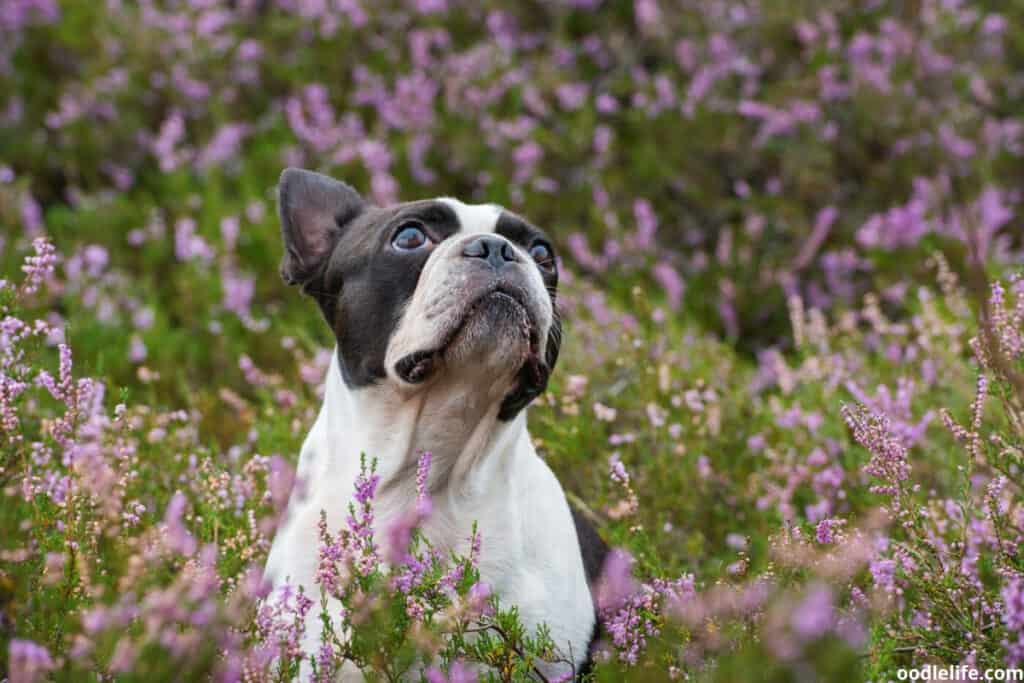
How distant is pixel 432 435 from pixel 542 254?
0.73 meters

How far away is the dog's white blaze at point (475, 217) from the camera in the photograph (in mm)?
3203

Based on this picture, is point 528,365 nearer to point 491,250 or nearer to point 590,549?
point 491,250

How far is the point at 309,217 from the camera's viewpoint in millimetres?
3502

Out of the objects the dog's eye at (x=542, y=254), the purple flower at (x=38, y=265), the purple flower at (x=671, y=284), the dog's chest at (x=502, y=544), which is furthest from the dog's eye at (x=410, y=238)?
the purple flower at (x=671, y=284)

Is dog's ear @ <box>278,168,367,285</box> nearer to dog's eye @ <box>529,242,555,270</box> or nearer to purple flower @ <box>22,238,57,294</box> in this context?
dog's eye @ <box>529,242,555,270</box>

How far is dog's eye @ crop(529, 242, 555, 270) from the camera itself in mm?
3311

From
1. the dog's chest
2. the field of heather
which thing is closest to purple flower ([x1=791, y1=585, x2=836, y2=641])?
the field of heather

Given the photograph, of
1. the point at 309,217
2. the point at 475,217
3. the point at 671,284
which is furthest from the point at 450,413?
the point at 671,284

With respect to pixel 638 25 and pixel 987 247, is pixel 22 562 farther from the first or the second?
pixel 638 25

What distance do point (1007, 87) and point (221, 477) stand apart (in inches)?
259

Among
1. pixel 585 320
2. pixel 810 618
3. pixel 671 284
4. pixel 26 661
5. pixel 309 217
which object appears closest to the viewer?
pixel 810 618

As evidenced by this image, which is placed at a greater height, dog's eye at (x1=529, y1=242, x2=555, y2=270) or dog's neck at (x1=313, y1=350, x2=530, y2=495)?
dog's eye at (x1=529, y1=242, x2=555, y2=270)

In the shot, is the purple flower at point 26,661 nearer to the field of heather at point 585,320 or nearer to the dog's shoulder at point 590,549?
the field of heather at point 585,320

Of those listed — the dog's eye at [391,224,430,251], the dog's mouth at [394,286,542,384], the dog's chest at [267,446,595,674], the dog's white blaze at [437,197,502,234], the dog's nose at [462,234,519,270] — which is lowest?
the dog's chest at [267,446,595,674]
